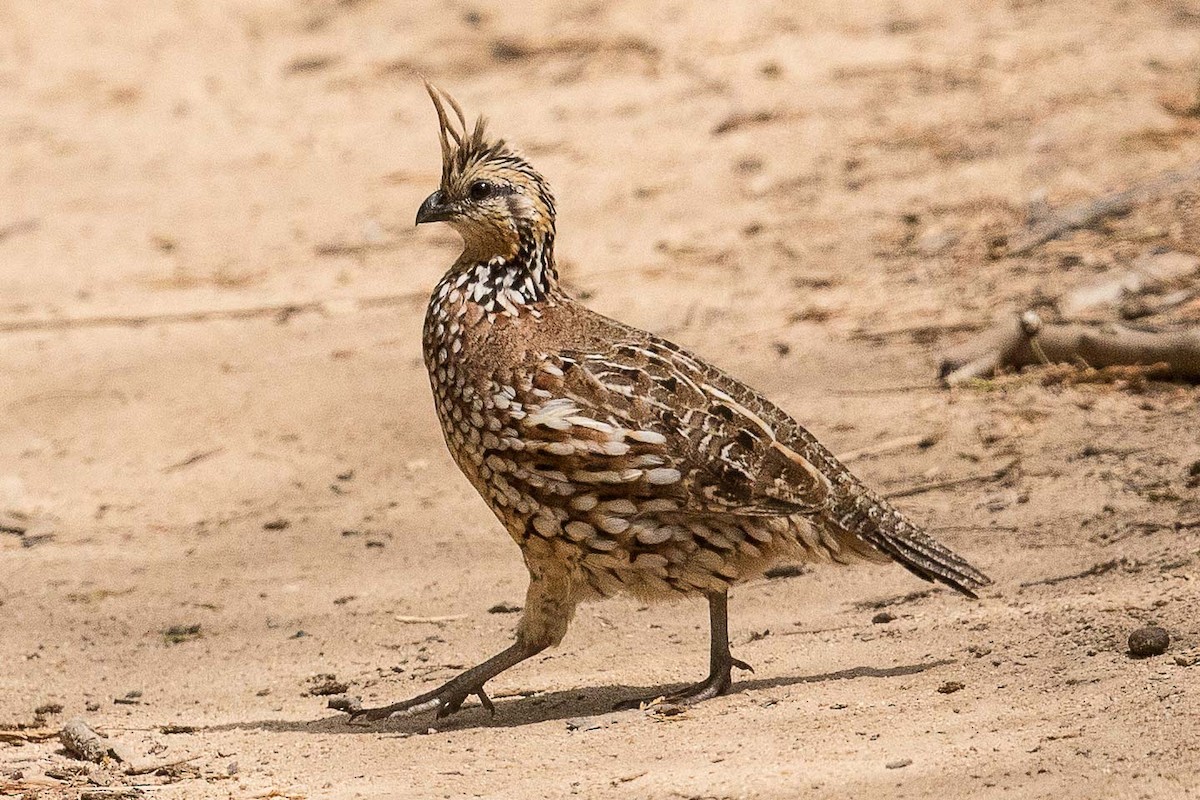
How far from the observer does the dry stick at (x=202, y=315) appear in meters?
10.6

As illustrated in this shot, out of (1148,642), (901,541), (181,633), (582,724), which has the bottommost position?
(181,633)

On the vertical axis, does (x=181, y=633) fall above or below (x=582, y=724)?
below

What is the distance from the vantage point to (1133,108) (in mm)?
11258

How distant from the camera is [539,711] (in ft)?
19.1

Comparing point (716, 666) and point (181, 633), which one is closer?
point (716, 666)

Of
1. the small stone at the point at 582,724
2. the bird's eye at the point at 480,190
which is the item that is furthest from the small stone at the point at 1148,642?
the bird's eye at the point at 480,190

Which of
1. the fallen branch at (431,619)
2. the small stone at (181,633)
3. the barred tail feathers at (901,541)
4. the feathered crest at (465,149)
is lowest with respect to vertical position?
the small stone at (181,633)

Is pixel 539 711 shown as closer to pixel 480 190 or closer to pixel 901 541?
pixel 901 541

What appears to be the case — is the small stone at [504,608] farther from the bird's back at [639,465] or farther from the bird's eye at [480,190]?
the bird's eye at [480,190]

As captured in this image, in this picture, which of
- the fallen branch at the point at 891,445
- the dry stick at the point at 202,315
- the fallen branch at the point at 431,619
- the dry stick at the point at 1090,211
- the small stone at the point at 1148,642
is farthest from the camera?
the dry stick at the point at 202,315

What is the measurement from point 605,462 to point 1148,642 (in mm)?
1750

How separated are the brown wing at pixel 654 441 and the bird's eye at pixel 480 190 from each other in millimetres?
709

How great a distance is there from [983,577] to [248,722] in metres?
2.54

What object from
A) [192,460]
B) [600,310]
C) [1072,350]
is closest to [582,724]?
[1072,350]
